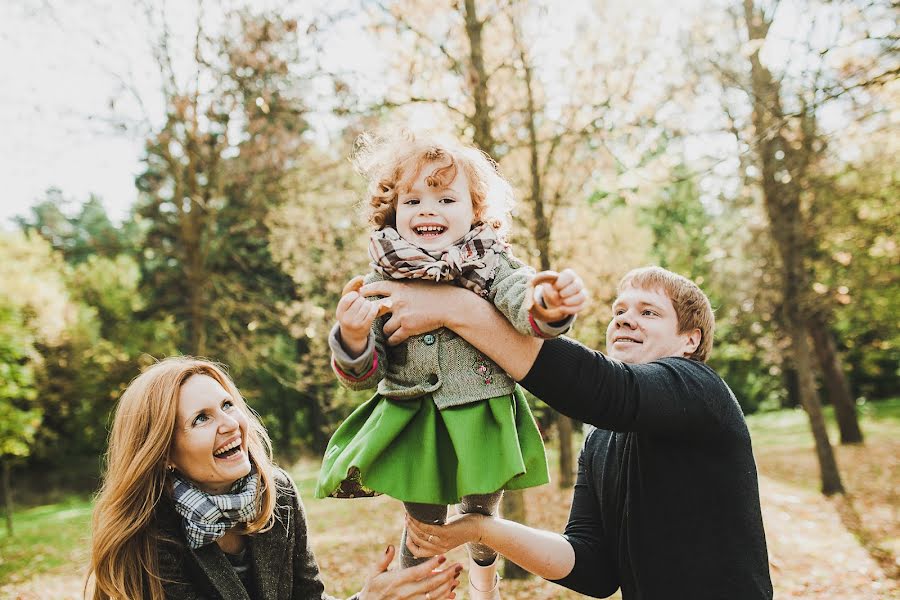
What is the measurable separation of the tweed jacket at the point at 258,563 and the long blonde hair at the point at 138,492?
0.06 m

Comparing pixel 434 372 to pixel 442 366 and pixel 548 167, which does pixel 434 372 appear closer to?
pixel 442 366

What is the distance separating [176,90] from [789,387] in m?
30.6

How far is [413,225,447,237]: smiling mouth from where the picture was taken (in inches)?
92.2

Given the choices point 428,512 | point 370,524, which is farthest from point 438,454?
point 370,524

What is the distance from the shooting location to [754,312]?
645 inches

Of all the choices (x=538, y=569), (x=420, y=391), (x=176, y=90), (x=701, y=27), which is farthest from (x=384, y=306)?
(x=701, y=27)

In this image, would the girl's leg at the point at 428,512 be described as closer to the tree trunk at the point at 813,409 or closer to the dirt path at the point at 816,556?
the dirt path at the point at 816,556

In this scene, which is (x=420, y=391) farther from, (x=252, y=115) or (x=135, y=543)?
(x=252, y=115)

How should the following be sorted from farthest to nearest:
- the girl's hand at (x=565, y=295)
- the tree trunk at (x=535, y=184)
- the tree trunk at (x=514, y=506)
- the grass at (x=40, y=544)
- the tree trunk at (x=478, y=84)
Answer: the grass at (x=40, y=544)
the tree trunk at (x=535, y=184)
the tree trunk at (x=514, y=506)
the tree trunk at (x=478, y=84)
the girl's hand at (x=565, y=295)

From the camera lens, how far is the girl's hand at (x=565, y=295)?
1.91 meters

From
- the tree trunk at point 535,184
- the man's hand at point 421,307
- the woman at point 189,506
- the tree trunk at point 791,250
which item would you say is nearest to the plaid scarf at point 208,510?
the woman at point 189,506

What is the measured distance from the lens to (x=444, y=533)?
89.6 inches

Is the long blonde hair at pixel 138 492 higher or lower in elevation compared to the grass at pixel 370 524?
higher

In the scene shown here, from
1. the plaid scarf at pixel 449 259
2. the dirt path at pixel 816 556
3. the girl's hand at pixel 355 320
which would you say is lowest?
the dirt path at pixel 816 556
